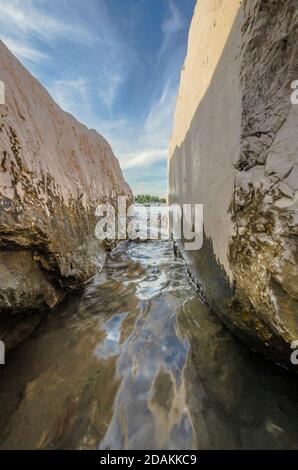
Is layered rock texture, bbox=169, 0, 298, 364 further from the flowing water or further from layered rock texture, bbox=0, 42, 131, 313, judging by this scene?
layered rock texture, bbox=0, 42, 131, 313

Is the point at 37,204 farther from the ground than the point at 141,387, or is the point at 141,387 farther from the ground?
the point at 37,204

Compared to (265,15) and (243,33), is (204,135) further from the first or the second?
(265,15)

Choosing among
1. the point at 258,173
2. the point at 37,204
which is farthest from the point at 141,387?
the point at 37,204

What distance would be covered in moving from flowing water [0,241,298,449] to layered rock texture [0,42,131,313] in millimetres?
484

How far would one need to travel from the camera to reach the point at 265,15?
138cm

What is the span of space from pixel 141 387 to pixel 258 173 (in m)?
1.64

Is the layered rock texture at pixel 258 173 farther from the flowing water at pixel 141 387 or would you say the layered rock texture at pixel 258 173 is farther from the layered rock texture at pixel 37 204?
the layered rock texture at pixel 37 204

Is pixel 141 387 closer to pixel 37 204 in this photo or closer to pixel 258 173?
pixel 258 173

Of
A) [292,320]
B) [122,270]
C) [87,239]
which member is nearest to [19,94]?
[87,239]

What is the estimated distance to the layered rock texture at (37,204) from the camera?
192cm

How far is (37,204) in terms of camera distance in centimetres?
230

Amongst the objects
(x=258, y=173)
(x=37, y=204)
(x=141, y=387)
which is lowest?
(x=141, y=387)

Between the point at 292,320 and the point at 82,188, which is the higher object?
the point at 82,188
